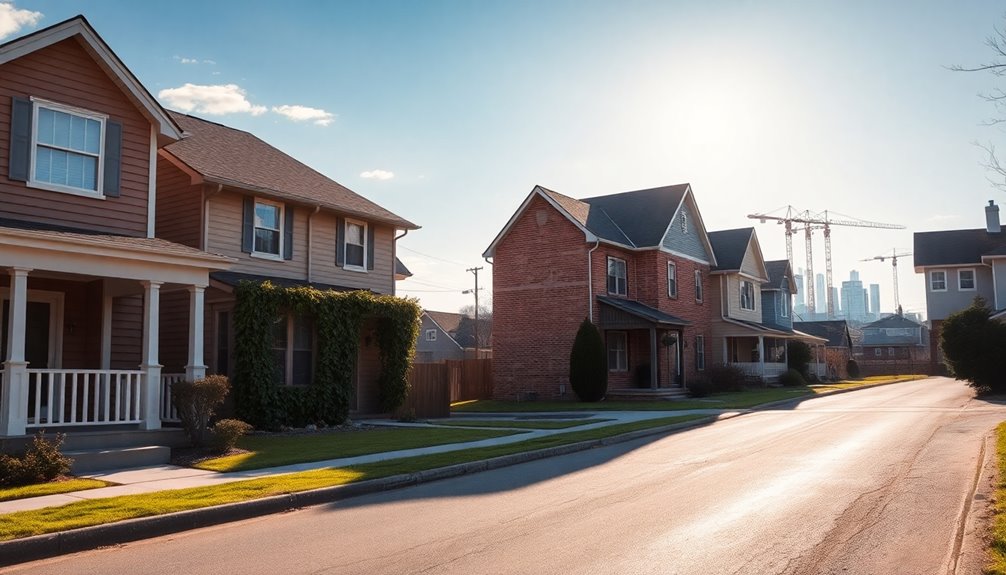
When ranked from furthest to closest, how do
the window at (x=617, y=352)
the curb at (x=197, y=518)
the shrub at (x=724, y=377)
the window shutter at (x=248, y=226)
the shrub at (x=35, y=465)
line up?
the shrub at (x=724, y=377) → the window at (x=617, y=352) → the window shutter at (x=248, y=226) → the shrub at (x=35, y=465) → the curb at (x=197, y=518)

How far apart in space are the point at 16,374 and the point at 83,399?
1523 mm

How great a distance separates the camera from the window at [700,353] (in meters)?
40.4

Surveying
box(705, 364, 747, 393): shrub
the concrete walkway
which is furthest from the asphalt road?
box(705, 364, 747, 393): shrub

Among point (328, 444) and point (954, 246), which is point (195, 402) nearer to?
point (328, 444)

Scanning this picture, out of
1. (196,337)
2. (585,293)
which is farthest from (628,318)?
(196,337)

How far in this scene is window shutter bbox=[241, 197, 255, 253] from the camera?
20656 millimetres

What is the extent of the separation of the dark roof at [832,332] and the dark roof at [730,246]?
2798cm

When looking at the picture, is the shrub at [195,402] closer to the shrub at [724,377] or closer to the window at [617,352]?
the window at [617,352]

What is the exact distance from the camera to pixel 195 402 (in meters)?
14.8

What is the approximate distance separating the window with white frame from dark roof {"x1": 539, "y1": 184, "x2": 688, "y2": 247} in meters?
20.8

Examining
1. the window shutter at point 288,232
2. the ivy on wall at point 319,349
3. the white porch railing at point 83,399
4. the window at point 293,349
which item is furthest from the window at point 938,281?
the white porch railing at point 83,399

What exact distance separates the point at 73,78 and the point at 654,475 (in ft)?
43.7

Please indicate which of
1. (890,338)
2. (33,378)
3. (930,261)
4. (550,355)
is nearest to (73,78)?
(33,378)

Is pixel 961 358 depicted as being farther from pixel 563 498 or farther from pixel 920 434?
pixel 563 498
